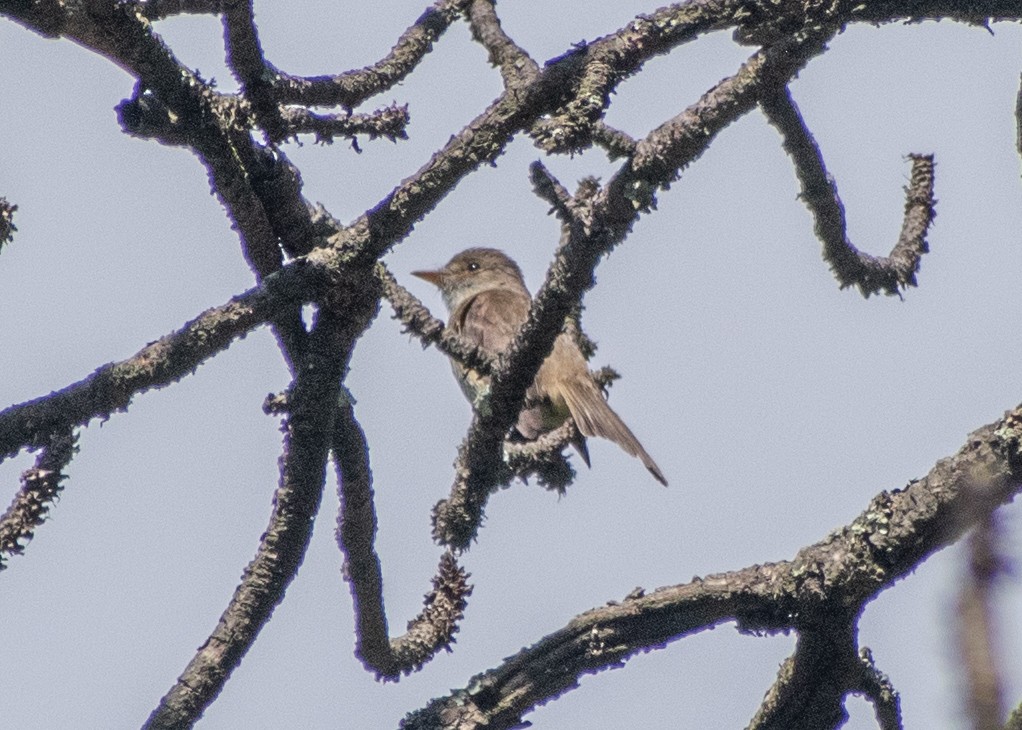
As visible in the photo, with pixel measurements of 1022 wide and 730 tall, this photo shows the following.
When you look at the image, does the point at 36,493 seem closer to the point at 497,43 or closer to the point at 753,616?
the point at 753,616

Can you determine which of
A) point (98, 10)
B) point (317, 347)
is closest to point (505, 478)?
point (317, 347)

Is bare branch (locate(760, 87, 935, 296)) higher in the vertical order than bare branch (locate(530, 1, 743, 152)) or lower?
higher

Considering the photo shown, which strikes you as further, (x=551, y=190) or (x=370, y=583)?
(x=370, y=583)

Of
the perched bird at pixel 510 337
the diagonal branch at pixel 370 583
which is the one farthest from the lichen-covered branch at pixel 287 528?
the perched bird at pixel 510 337

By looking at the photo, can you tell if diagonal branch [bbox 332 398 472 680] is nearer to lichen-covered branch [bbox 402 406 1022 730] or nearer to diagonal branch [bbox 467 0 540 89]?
lichen-covered branch [bbox 402 406 1022 730]

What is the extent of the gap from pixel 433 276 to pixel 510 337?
17.5 ft

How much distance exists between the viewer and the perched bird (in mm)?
7311

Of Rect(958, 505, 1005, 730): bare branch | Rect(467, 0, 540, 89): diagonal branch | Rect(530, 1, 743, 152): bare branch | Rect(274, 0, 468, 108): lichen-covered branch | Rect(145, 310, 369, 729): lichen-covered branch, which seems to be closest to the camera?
Rect(958, 505, 1005, 730): bare branch

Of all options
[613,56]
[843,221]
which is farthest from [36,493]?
[843,221]

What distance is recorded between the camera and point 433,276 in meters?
10.9

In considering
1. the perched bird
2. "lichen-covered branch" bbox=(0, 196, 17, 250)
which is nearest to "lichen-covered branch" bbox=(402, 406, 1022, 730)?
"lichen-covered branch" bbox=(0, 196, 17, 250)

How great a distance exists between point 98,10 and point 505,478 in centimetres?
209

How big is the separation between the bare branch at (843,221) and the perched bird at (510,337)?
1.22m

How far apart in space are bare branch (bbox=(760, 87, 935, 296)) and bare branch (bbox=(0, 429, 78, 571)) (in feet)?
8.49
